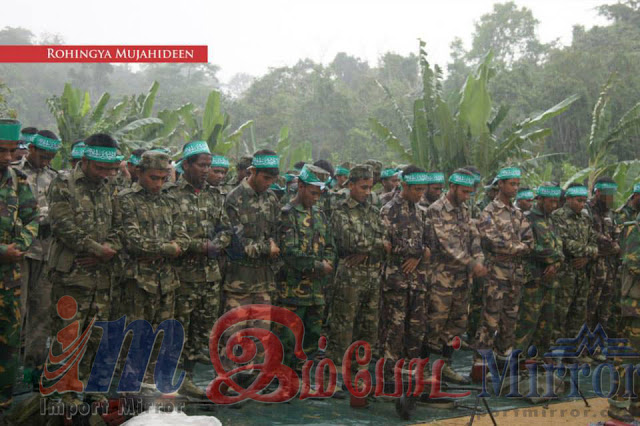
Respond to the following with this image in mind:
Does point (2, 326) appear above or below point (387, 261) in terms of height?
below

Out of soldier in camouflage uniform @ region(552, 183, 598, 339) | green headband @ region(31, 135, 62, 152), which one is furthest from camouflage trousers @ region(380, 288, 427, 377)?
green headband @ region(31, 135, 62, 152)

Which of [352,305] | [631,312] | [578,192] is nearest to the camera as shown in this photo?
[631,312]

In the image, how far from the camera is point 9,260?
4.30m

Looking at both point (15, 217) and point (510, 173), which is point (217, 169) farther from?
point (510, 173)

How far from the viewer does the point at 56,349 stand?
4.60 m

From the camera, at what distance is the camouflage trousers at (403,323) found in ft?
19.6

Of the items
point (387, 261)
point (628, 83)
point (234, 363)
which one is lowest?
point (234, 363)

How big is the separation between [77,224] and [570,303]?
19.1ft

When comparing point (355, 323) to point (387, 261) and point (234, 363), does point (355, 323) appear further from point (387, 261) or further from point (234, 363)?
point (234, 363)

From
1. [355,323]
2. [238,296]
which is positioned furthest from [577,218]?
[238,296]

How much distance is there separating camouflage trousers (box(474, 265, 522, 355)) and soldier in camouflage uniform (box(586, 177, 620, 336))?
1883 mm

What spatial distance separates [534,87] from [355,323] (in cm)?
1981

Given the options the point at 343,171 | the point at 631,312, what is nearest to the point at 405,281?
the point at 631,312

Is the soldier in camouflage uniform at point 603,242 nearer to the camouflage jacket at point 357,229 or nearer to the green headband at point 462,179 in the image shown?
the green headband at point 462,179
